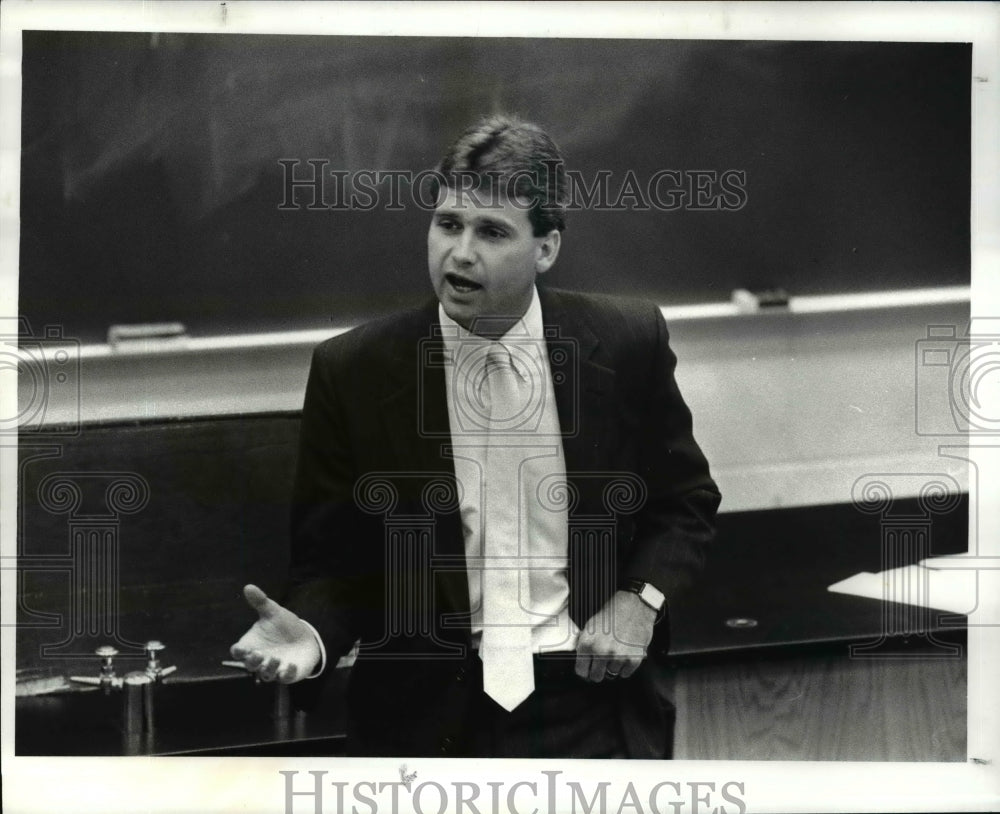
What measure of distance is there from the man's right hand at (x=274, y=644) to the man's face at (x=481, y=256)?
3.14 feet

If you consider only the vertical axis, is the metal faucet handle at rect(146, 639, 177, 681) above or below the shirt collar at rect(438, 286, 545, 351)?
below

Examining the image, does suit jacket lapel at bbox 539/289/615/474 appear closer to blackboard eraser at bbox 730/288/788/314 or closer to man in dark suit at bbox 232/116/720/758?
man in dark suit at bbox 232/116/720/758

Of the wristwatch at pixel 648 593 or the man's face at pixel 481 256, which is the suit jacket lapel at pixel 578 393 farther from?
the wristwatch at pixel 648 593

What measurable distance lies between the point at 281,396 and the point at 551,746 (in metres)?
1.24

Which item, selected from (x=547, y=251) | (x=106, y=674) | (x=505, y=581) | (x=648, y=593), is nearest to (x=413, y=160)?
(x=547, y=251)

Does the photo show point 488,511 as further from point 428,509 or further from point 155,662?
point 155,662

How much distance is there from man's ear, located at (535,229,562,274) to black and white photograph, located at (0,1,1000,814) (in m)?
0.01

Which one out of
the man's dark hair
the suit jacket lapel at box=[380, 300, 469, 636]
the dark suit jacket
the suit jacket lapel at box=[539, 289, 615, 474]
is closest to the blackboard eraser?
the dark suit jacket

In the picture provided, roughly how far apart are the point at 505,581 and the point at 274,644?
675mm

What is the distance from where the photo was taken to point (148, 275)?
354 centimetres

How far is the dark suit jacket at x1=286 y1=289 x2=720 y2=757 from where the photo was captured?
3492 mm

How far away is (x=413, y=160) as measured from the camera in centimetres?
353

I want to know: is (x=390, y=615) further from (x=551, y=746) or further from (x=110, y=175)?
(x=110, y=175)

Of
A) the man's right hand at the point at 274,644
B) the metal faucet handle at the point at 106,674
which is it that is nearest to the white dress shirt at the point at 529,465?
the man's right hand at the point at 274,644
